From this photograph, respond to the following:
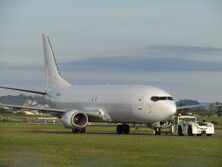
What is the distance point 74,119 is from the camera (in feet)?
221

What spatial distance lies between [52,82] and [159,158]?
2027 inches

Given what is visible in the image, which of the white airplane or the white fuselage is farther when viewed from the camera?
the white airplane

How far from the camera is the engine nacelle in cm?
6612

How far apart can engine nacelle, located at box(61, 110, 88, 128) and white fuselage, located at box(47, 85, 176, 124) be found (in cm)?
211

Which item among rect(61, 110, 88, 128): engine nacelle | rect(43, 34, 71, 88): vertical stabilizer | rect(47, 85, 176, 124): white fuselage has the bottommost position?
rect(61, 110, 88, 128): engine nacelle

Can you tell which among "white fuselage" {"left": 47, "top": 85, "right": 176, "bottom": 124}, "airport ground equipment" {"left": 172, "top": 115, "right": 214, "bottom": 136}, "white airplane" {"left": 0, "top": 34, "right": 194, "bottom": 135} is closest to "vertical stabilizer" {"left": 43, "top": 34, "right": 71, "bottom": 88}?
"white airplane" {"left": 0, "top": 34, "right": 194, "bottom": 135}

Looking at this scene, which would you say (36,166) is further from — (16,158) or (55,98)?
(55,98)

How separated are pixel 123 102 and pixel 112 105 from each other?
77.1 inches

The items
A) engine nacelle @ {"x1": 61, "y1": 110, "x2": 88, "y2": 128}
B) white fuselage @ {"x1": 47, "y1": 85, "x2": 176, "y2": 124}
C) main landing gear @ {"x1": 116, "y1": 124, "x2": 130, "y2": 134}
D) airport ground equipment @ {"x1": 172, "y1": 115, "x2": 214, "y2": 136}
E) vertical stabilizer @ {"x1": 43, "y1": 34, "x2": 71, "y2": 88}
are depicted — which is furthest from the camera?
vertical stabilizer @ {"x1": 43, "y1": 34, "x2": 71, "y2": 88}

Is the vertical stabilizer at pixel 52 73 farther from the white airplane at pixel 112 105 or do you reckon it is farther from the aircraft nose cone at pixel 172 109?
the aircraft nose cone at pixel 172 109

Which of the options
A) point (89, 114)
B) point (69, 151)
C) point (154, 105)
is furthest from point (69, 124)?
point (69, 151)

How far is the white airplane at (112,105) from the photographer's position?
62719 millimetres

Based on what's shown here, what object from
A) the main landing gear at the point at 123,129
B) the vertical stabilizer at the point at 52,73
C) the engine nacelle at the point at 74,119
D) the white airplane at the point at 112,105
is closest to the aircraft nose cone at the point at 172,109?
the white airplane at the point at 112,105

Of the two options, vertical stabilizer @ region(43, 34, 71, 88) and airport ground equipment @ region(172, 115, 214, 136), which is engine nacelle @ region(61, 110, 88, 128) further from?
vertical stabilizer @ region(43, 34, 71, 88)
